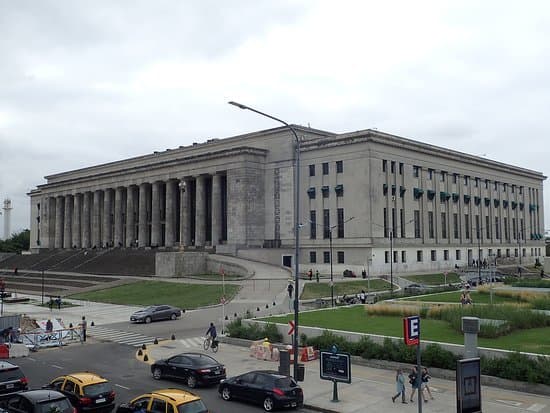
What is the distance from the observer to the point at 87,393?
1984cm

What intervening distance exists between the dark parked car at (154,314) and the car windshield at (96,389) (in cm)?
2672

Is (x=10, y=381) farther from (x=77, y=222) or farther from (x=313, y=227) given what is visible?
(x=77, y=222)

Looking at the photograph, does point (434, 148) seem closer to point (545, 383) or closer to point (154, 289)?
point (154, 289)

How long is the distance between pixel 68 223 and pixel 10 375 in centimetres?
12039

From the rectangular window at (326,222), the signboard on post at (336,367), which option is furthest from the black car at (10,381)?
the rectangular window at (326,222)

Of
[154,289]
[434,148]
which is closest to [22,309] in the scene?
[154,289]

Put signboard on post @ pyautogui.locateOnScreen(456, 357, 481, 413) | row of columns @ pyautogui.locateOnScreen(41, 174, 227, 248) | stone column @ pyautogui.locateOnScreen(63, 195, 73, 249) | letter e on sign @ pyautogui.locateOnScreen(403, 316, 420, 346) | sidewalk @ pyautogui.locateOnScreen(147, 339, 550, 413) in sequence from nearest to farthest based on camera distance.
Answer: signboard on post @ pyautogui.locateOnScreen(456, 357, 481, 413)
letter e on sign @ pyautogui.locateOnScreen(403, 316, 420, 346)
sidewalk @ pyautogui.locateOnScreen(147, 339, 550, 413)
row of columns @ pyautogui.locateOnScreen(41, 174, 227, 248)
stone column @ pyautogui.locateOnScreen(63, 195, 73, 249)

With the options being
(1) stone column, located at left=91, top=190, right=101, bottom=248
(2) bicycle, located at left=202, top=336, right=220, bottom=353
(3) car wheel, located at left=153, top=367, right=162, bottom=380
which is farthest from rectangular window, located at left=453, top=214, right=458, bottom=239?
(3) car wheel, located at left=153, top=367, right=162, bottom=380

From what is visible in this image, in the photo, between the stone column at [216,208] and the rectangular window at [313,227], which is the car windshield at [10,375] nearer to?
the rectangular window at [313,227]

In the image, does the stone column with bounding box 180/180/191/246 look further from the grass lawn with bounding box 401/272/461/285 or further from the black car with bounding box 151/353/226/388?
the black car with bounding box 151/353/226/388

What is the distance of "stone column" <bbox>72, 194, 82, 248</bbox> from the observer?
132 m

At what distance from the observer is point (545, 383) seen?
2231 cm

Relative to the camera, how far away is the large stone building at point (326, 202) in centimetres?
8131

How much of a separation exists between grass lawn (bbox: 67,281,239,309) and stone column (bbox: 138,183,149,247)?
4093 centimetres
